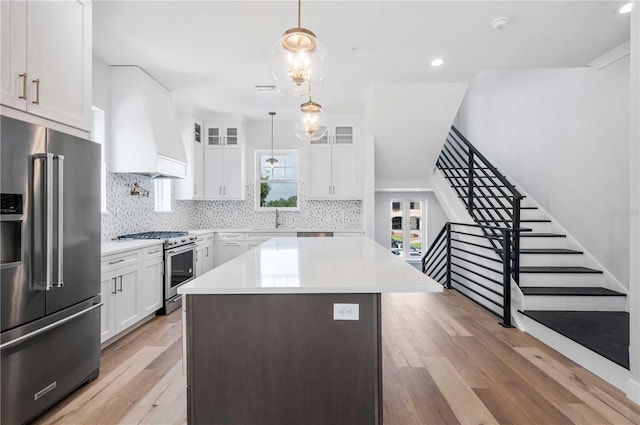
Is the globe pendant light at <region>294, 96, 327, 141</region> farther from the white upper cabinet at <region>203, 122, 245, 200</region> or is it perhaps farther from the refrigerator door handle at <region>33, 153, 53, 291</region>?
the white upper cabinet at <region>203, 122, 245, 200</region>

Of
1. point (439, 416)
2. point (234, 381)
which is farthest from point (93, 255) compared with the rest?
point (439, 416)

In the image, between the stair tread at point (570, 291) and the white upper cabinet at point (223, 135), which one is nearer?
the stair tread at point (570, 291)

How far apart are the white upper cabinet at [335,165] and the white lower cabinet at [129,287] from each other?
292 centimetres

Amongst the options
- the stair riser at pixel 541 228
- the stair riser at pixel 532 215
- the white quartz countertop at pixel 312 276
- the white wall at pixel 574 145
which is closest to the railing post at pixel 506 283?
the white wall at pixel 574 145

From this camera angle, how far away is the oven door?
12.6 feet

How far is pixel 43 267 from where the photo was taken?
1861mm

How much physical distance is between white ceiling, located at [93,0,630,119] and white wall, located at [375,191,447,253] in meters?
4.30

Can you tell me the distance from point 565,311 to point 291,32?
3.63m

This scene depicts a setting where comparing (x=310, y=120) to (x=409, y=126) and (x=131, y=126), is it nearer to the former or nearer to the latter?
(x=131, y=126)

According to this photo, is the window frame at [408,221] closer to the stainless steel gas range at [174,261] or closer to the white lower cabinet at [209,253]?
the white lower cabinet at [209,253]

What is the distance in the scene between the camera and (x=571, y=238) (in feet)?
13.5

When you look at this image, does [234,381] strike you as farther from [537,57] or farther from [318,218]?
[318,218]

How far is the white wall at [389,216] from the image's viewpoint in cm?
816

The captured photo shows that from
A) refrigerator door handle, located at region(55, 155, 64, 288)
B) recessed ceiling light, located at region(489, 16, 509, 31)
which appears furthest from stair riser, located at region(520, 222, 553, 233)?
refrigerator door handle, located at region(55, 155, 64, 288)
